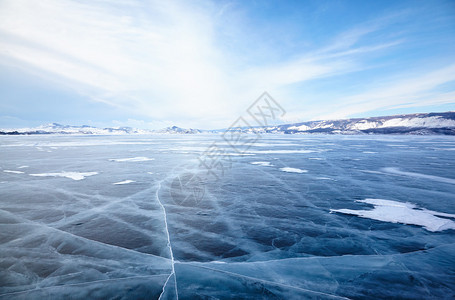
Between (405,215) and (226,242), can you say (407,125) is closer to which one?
(405,215)

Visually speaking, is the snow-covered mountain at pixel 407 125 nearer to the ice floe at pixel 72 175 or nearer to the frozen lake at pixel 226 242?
the frozen lake at pixel 226 242

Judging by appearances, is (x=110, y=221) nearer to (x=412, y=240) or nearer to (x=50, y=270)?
(x=50, y=270)

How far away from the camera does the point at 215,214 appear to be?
5.05 m

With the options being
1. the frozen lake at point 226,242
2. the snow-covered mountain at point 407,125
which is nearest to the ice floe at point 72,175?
the frozen lake at point 226,242

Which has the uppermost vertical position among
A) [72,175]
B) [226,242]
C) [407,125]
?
[72,175]

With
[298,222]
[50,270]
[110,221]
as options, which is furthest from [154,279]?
[298,222]

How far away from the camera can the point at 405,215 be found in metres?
4.87

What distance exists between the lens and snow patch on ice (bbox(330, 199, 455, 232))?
4.38m

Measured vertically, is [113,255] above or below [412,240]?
above

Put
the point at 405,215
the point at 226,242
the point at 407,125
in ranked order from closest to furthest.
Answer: the point at 226,242 → the point at 405,215 → the point at 407,125

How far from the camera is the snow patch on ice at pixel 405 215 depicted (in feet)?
14.4

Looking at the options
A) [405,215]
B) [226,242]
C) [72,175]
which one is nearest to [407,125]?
[405,215]

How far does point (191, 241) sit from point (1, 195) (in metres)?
6.43

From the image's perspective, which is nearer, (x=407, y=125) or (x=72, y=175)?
(x=72, y=175)
